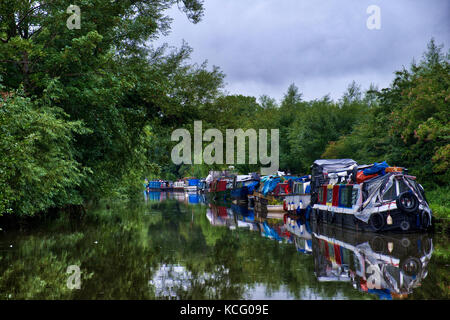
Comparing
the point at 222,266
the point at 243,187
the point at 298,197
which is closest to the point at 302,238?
the point at 222,266

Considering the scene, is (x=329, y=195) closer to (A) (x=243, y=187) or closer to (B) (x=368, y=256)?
(B) (x=368, y=256)

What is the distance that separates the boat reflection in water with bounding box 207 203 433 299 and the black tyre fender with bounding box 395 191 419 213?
0.96 m

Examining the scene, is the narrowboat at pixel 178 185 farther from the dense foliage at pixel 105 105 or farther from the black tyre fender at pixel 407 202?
the black tyre fender at pixel 407 202

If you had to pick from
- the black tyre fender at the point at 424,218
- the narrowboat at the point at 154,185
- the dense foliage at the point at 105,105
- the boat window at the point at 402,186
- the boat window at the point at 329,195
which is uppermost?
the dense foliage at the point at 105,105

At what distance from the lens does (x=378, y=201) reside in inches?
729

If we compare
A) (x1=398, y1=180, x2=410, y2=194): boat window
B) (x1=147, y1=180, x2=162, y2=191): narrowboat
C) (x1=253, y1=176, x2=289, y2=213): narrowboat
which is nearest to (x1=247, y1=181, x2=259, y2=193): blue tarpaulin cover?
(x1=253, y1=176, x2=289, y2=213): narrowboat

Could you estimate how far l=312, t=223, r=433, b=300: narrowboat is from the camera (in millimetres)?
9016

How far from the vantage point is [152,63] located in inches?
981

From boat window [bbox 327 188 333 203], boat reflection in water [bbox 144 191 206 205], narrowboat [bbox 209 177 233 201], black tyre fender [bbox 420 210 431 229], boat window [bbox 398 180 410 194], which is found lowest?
boat reflection in water [bbox 144 191 206 205]

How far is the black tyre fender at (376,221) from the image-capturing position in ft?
59.5

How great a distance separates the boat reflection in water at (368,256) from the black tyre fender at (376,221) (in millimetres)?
348

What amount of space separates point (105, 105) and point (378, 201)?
11.6m

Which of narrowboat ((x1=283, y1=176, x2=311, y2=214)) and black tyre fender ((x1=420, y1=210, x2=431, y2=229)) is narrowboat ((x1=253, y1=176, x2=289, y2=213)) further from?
black tyre fender ((x1=420, y1=210, x2=431, y2=229))

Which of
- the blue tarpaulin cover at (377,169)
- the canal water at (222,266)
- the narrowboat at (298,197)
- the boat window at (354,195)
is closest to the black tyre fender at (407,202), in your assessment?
the canal water at (222,266)
